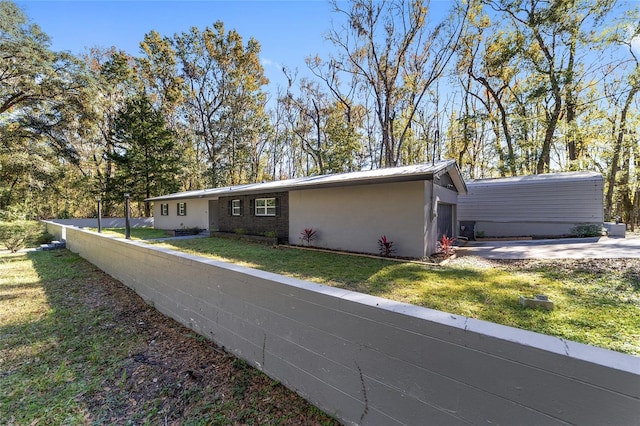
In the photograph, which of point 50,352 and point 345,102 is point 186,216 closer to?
point 345,102

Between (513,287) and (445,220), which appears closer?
(513,287)

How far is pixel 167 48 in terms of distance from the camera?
2312cm

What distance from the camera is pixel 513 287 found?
5.08 metres

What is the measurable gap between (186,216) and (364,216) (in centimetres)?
1302

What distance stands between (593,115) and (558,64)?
177 inches

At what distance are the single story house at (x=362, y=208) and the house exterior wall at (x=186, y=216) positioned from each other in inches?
82.5

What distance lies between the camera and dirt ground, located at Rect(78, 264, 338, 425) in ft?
7.48

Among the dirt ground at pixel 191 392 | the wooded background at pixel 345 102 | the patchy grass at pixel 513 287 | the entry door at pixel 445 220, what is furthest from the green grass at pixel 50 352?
the wooded background at pixel 345 102

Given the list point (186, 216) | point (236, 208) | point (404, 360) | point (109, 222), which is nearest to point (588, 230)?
point (404, 360)

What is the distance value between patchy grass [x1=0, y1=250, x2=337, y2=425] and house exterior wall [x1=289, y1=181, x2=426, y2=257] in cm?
617

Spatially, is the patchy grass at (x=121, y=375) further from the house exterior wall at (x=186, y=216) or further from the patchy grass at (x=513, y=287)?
the house exterior wall at (x=186, y=216)

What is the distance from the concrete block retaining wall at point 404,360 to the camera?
116cm

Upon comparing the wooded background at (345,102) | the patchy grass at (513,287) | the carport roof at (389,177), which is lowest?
the patchy grass at (513,287)

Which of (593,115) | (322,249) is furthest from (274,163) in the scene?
(593,115)
